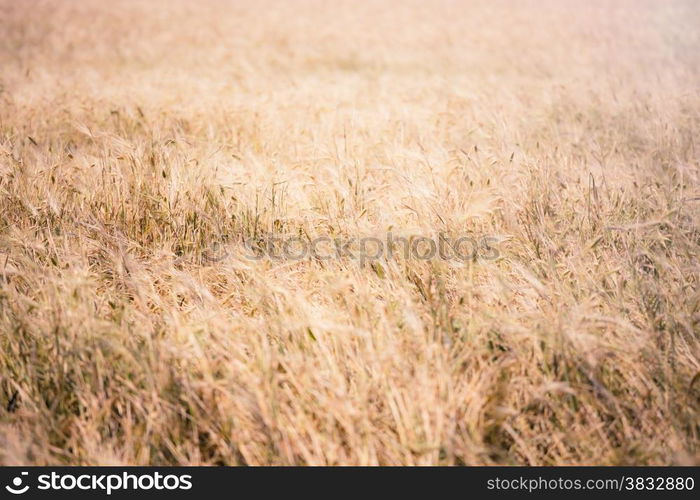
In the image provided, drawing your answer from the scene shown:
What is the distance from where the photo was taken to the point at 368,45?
10836mm

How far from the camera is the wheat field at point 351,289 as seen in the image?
1445 mm
